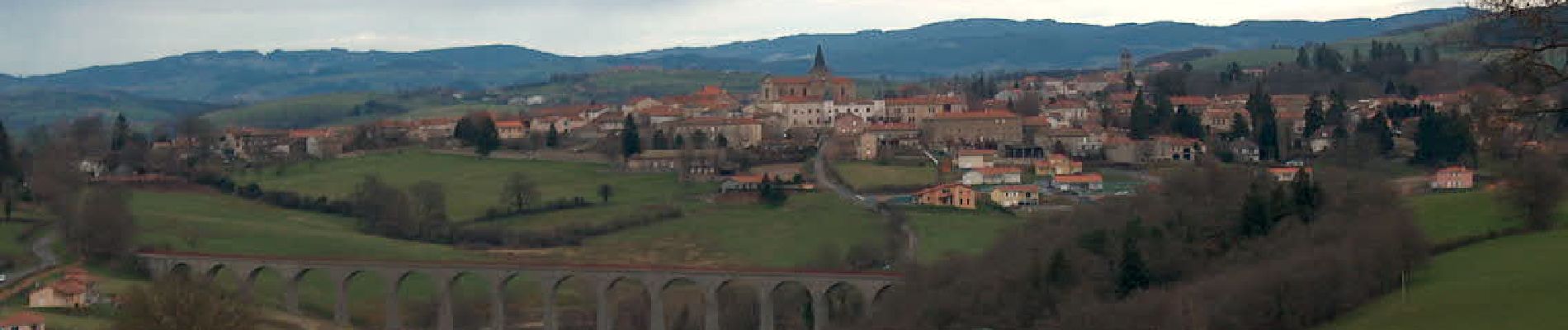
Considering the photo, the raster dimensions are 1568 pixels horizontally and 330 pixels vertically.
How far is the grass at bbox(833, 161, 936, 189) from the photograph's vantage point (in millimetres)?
89250

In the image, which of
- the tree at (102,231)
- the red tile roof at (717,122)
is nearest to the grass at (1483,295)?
the tree at (102,231)

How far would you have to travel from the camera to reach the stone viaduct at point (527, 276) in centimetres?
5697

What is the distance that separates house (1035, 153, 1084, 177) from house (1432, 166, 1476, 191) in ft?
65.8

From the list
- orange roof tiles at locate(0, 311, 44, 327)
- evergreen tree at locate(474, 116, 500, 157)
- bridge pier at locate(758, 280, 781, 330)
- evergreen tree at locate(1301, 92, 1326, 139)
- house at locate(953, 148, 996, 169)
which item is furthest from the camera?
evergreen tree at locate(474, 116, 500, 157)

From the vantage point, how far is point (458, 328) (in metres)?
65.0

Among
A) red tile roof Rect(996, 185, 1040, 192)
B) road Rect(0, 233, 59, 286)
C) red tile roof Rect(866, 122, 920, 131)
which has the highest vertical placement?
red tile roof Rect(866, 122, 920, 131)

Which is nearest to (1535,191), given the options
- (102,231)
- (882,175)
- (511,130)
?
(882,175)

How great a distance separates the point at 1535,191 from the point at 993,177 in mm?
45247

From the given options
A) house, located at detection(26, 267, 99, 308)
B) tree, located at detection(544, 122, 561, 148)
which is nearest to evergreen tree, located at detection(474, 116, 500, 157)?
tree, located at detection(544, 122, 561, 148)

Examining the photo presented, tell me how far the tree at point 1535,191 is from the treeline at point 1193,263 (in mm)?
2960

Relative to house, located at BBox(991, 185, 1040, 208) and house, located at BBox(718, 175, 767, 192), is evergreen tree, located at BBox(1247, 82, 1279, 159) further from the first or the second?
house, located at BBox(718, 175, 767, 192)

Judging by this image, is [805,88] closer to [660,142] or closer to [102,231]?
[660,142]

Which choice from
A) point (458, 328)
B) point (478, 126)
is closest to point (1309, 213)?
point (458, 328)

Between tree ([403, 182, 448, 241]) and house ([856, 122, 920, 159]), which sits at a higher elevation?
house ([856, 122, 920, 159])
